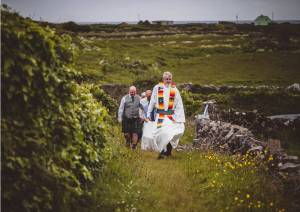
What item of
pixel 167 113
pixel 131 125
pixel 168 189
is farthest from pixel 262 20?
pixel 168 189

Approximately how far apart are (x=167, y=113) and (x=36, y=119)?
7.59 metres

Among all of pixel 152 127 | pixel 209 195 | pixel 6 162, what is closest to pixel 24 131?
pixel 6 162

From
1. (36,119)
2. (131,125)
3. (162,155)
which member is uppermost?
(36,119)

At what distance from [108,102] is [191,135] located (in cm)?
581

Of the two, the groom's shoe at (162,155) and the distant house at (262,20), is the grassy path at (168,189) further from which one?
the distant house at (262,20)

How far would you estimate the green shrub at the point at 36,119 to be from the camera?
523 cm

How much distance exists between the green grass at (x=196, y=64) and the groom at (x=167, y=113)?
84.8 feet

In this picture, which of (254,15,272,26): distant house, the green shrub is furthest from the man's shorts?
(254,15,272,26): distant house

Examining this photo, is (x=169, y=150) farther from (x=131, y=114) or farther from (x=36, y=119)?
(x=36, y=119)

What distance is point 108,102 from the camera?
24.0 metres

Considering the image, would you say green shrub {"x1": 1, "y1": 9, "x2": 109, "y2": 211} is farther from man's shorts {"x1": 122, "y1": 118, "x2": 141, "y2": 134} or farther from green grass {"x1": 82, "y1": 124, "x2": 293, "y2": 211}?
man's shorts {"x1": 122, "y1": 118, "x2": 141, "y2": 134}

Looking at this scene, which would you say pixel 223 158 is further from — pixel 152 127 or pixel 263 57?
pixel 263 57

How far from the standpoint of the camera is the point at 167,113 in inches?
507

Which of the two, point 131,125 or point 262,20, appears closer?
point 131,125
